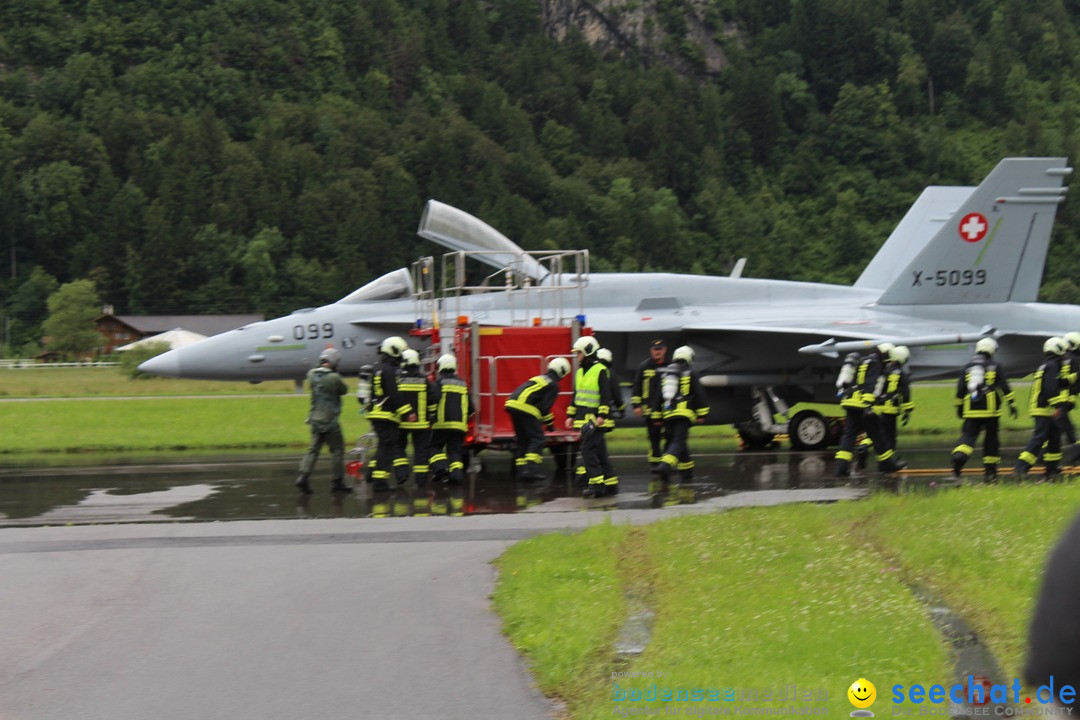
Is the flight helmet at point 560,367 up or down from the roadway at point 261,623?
up

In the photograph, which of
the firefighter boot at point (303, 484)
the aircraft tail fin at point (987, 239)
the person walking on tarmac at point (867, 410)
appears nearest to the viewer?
Answer: the firefighter boot at point (303, 484)

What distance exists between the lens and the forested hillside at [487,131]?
267 ft

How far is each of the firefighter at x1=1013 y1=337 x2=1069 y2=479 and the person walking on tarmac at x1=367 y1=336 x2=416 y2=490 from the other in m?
7.26

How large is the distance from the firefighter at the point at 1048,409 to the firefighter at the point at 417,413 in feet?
22.7

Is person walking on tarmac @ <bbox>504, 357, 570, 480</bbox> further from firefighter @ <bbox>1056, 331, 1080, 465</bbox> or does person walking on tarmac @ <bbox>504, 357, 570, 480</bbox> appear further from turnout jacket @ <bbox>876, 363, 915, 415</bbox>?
firefighter @ <bbox>1056, 331, 1080, 465</bbox>

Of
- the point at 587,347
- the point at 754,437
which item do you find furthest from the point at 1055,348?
the point at 754,437

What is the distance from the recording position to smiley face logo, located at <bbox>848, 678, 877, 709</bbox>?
211 inches

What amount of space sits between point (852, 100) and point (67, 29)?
218 feet

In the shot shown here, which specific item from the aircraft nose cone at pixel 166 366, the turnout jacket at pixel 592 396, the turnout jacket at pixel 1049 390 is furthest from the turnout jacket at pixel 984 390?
the aircraft nose cone at pixel 166 366

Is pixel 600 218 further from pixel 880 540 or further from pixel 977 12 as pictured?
pixel 880 540

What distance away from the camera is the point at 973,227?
19.9 meters

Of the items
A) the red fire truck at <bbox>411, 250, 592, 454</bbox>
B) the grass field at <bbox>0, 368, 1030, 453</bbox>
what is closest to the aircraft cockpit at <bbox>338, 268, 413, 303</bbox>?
the red fire truck at <bbox>411, 250, 592, 454</bbox>

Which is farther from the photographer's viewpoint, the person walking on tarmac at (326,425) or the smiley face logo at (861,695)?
the person walking on tarmac at (326,425)

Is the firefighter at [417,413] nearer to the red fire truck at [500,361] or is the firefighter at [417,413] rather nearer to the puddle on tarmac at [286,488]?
the puddle on tarmac at [286,488]
